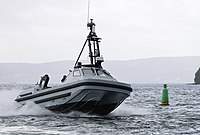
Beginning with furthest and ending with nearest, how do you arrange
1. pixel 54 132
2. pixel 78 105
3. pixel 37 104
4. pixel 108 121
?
1. pixel 37 104
2. pixel 78 105
3. pixel 108 121
4. pixel 54 132

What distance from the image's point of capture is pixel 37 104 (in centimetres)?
2791

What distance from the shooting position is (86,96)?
2534cm


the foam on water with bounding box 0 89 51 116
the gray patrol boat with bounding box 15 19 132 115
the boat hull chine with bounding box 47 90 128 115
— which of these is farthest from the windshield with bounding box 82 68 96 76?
the foam on water with bounding box 0 89 51 116

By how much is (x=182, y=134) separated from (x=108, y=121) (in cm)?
560

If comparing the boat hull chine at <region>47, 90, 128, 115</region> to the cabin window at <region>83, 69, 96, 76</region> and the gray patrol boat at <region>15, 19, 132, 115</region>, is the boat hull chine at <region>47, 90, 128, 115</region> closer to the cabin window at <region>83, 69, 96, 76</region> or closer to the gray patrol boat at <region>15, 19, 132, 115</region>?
the gray patrol boat at <region>15, 19, 132, 115</region>

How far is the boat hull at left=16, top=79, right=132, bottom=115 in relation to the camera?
24953mm

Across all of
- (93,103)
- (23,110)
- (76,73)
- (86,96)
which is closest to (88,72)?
(76,73)

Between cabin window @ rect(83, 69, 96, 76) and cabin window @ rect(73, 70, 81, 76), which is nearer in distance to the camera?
cabin window @ rect(83, 69, 96, 76)

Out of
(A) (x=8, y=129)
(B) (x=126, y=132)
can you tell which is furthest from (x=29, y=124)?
(B) (x=126, y=132)

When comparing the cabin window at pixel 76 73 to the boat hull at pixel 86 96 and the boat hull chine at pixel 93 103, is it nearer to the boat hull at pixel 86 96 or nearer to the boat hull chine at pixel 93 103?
the boat hull at pixel 86 96

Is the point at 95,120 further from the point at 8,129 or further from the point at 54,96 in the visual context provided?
the point at 8,129

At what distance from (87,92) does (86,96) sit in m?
0.33

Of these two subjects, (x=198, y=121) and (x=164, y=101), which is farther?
(x=164, y=101)

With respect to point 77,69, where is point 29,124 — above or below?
below
